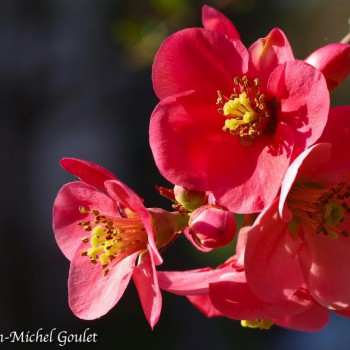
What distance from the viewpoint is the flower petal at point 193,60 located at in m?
0.87

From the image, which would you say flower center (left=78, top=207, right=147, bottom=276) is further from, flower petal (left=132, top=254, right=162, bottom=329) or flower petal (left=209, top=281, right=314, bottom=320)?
flower petal (left=209, top=281, right=314, bottom=320)

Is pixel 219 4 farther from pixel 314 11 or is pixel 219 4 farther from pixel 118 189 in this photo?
pixel 314 11

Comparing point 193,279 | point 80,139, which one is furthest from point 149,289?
point 80,139

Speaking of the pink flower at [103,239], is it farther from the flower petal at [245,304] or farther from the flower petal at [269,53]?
the flower petal at [269,53]

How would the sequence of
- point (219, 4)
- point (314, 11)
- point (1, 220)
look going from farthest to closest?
point (1, 220) < point (314, 11) < point (219, 4)

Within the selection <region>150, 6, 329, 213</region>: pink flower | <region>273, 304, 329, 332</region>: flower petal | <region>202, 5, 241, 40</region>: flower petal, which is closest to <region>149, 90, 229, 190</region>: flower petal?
<region>150, 6, 329, 213</region>: pink flower

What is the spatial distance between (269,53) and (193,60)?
10 centimetres

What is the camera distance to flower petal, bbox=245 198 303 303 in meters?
0.79

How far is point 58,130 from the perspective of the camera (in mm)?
4105

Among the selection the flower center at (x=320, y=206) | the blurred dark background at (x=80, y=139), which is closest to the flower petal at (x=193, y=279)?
the flower center at (x=320, y=206)

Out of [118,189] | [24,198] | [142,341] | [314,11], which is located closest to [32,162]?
[24,198]

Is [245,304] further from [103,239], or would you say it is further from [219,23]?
[219,23]

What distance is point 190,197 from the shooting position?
90cm

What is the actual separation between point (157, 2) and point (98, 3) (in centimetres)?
216
